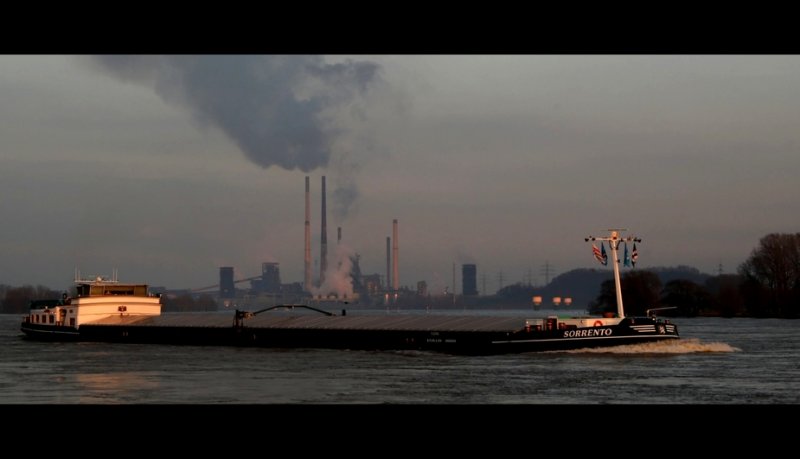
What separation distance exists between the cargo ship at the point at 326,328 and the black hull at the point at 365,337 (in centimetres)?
4

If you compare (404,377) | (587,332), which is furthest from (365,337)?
(404,377)

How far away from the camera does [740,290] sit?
424ft

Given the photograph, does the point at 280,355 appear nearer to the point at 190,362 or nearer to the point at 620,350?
the point at 190,362

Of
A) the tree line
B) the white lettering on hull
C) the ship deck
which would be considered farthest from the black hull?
the tree line

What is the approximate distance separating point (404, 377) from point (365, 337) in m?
17.8

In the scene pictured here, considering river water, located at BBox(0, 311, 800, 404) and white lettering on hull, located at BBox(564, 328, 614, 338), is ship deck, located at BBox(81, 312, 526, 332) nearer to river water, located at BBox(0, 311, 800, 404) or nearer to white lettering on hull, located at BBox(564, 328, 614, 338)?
river water, located at BBox(0, 311, 800, 404)

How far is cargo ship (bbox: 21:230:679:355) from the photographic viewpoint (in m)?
40.4

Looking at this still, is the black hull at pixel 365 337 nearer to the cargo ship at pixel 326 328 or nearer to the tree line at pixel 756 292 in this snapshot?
the cargo ship at pixel 326 328

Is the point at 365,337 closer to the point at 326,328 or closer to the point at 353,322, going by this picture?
the point at 326,328

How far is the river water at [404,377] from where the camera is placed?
2452 cm

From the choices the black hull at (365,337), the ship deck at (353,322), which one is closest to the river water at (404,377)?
the black hull at (365,337)

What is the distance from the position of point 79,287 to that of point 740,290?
93711 mm

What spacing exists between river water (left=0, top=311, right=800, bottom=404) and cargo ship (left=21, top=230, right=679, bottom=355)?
92 cm
